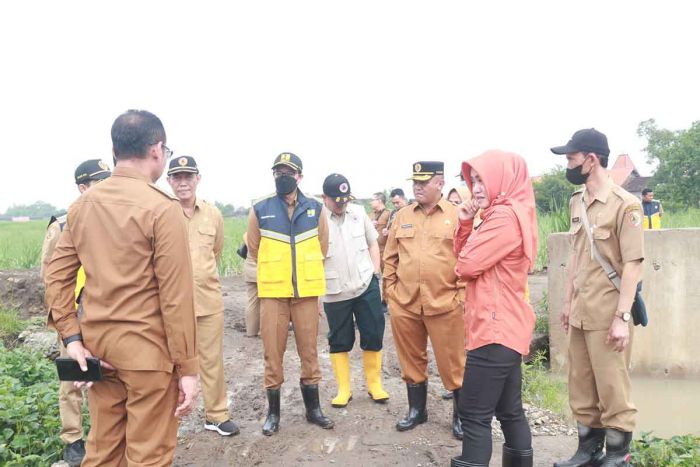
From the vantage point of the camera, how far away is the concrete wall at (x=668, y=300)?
6582 millimetres

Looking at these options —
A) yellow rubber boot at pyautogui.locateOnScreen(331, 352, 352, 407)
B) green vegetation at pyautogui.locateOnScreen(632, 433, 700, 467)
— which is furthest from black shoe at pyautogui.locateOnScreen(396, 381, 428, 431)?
green vegetation at pyautogui.locateOnScreen(632, 433, 700, 467)

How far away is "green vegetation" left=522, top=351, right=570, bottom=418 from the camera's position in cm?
546

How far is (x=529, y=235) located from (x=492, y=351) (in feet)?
2.07

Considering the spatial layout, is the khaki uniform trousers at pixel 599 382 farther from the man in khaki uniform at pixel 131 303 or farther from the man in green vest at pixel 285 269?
the man in khaki uniform at pixel 131 303

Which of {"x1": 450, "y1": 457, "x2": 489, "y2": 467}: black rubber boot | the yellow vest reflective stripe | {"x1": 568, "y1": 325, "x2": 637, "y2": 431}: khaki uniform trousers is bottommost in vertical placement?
{"x1": 450, "y1": 457, "x2": 489, "y2": 467}: black rubber boot

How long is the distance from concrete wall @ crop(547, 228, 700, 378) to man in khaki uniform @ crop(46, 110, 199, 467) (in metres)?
5.45

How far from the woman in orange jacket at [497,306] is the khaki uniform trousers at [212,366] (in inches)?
79.5

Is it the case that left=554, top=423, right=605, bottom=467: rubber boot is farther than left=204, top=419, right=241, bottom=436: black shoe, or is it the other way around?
left=204, top=419, right=241, bottom=436: black shoe

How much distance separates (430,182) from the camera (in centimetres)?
416

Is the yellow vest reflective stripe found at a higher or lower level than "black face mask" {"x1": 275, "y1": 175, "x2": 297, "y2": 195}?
lower

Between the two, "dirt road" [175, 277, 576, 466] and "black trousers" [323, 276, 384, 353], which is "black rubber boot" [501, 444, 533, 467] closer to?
"dirt road" [175, 277, 576, 466]

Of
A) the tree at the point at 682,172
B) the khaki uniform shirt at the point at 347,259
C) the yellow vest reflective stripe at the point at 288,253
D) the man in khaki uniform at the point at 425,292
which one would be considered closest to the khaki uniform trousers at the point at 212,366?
the yellow vest reflective stripe at the point at 288,253

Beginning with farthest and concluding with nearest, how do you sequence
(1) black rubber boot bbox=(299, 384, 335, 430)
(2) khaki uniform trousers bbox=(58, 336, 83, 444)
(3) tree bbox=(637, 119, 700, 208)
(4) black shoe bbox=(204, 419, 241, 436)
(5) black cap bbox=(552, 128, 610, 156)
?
1. (3) tree bbox=(637, 119, 700, 208)
2. (1) black rubber boot bbox=(299, 384, 335, 430)
3. (4) black shoe bbox=(204, 419, 241, 436)
4. (2) khaki uniform trousers bbox=(58, 336, 83, 444)
5. (5) black cap bbox=(552, 128, 610, 156)

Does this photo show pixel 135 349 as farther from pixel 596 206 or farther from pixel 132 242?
pixel 596 206
